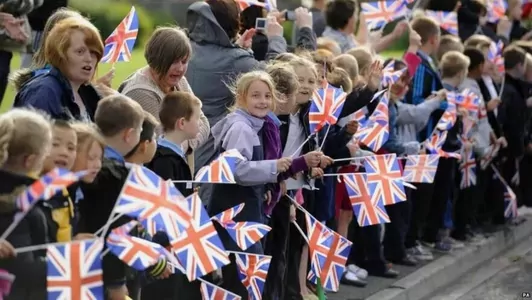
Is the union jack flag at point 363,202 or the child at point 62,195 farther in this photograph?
the union jack flag at point 363,202

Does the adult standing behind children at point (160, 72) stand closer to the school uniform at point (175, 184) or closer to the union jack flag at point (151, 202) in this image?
the school uniform at point (175, 184)

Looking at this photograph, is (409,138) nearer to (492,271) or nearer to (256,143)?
(492,271)

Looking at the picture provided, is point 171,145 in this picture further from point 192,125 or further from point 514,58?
point 514,58

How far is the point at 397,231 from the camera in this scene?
10242mm

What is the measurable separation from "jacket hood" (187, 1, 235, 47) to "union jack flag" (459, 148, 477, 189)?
3.79m

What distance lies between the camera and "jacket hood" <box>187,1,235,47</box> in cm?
844

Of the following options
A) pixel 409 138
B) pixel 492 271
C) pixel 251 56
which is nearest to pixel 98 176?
pixel 251 56

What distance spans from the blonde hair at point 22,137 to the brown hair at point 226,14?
344 centimetres

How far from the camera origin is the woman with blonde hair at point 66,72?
6328 millimetres

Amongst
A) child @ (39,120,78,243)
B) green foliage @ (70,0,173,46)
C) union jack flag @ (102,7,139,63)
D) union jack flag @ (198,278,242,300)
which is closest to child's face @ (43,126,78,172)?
child @ (39,120,78,243)

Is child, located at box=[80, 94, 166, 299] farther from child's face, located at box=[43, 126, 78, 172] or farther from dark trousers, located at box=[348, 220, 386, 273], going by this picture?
dark trousers, located at box=[348, 220, 386, 273]

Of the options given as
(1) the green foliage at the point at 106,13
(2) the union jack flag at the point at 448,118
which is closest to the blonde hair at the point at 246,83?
(2) the union jack flag at the point at 448,118

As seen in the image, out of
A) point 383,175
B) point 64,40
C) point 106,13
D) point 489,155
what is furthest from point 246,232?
point 106,13

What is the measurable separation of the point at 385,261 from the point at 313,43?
6.11ft
